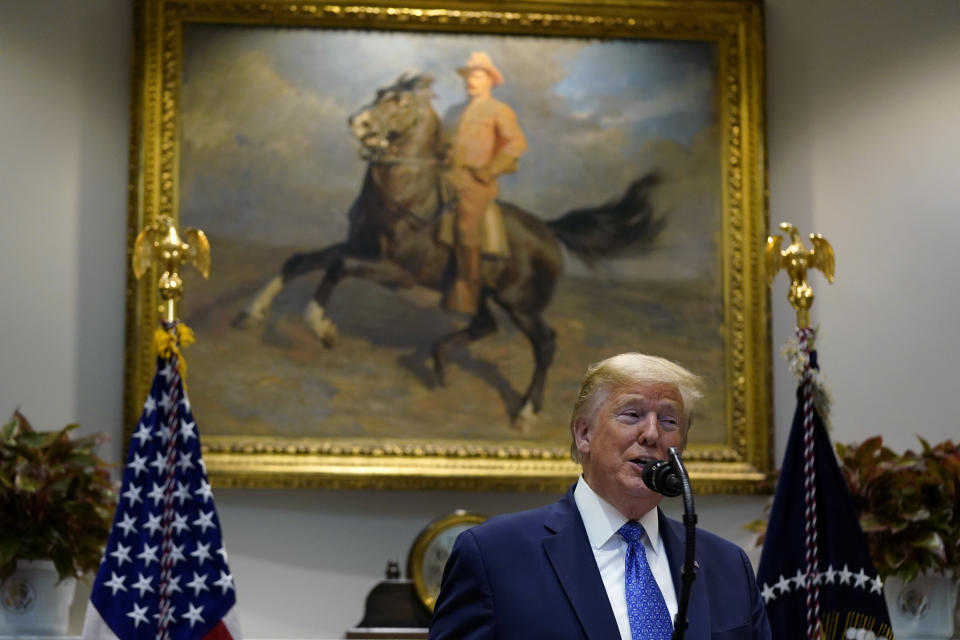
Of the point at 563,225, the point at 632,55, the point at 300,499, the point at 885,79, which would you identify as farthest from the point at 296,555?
the point at 885,79

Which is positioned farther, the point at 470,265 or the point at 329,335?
the point at 470,265

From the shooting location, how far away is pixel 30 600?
5.47 metres

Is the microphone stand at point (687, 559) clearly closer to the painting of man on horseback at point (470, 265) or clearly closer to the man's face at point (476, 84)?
the painting of man on horseback at point (470, 265)

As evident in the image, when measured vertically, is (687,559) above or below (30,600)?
above

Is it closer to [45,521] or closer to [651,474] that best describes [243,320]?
[45,521]

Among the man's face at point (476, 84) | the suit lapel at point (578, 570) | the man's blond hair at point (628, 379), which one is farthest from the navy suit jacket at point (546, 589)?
the man's face at point (476, 84)

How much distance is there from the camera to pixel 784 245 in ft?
21.5

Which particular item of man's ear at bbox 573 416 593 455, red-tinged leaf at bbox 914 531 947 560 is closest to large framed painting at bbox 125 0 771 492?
red-tinged leaf at bbox 914 531 947 560

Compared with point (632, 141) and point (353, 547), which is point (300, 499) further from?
point (632, 141)

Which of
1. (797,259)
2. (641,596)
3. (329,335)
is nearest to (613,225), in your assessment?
(797,259)

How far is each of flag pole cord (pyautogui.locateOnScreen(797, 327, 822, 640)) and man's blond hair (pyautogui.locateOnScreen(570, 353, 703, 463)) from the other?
2071 millimetres

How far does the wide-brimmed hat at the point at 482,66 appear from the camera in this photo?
6.50m

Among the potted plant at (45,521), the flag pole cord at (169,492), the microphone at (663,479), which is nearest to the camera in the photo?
the microphone at (663,479)

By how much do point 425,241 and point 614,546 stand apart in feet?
10.9
